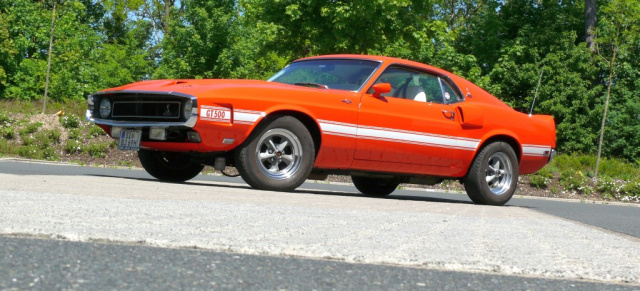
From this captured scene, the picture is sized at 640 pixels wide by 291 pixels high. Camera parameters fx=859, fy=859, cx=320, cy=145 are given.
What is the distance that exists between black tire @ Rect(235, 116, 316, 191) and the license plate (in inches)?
37.8

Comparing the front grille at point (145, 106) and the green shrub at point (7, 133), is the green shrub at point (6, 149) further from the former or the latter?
the front grille at point (145, 106)

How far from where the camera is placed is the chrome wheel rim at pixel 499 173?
9719mm

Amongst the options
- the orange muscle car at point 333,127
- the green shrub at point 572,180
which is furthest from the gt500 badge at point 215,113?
the green shrub at point 572,180

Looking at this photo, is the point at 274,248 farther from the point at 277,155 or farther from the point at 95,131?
the point at 95,131

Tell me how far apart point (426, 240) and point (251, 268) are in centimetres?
159

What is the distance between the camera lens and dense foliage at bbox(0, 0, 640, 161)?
23719mm

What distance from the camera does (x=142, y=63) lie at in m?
41.3

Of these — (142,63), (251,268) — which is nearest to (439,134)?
(251,268)

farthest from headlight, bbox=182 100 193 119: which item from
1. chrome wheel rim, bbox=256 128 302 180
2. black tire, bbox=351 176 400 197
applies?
black tire, bbox=351 176 400 197

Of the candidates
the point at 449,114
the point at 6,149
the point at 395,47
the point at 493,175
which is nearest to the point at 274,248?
the point at 449,114

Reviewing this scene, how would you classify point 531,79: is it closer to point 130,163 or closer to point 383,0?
point 383,0

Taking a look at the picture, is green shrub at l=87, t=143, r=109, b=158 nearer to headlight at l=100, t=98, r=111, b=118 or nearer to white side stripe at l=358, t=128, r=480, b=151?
headlight at l=100, t=98, r=111, b=118

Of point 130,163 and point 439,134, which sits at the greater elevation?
point 439,134

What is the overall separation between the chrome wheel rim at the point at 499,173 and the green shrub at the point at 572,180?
6.54 meters
